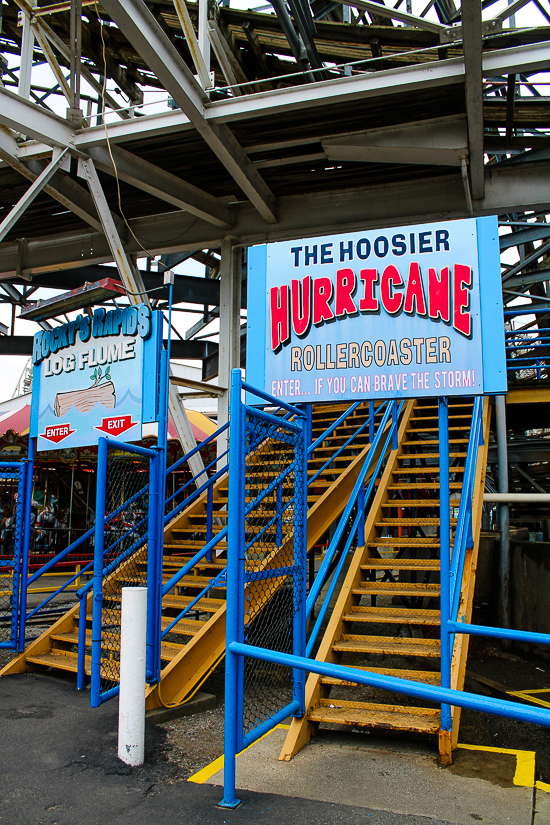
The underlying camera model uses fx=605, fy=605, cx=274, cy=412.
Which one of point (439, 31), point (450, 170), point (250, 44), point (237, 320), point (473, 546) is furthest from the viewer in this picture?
point (237, 320)

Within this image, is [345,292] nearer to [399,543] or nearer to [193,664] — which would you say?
[399,543]

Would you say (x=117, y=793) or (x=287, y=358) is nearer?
(x=117, y=793)

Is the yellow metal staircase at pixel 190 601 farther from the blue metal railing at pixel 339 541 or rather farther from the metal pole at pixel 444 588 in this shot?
the metal pole at pixel 444 588

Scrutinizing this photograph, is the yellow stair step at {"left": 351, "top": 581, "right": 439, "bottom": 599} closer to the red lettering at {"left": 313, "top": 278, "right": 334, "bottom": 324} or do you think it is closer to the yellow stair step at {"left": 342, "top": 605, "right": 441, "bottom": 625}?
the yellow stair step at {"left": 342, "top": 605, "right": 441, "bottom": 625}

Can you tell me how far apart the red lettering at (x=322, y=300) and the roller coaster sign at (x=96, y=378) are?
6.36ft

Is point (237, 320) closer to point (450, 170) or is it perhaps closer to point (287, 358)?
point (450, 170)

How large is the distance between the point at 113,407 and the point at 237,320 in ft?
15.8

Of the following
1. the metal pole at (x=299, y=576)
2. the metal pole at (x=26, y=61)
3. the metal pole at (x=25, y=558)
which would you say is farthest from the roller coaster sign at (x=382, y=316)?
the metal pole at (x=26, y=61)

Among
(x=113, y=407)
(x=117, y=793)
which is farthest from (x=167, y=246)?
(x=117, y=793)

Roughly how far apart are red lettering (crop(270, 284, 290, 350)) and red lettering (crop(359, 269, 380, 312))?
2.04ft

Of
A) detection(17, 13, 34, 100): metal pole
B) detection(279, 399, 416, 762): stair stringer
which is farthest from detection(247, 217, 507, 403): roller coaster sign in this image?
detection(17, 13, 34, 100): metal pole

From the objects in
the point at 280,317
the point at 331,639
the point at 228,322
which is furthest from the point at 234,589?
the point at 228,322

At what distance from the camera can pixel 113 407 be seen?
6.28m

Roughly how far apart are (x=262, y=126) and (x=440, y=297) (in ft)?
17.0
